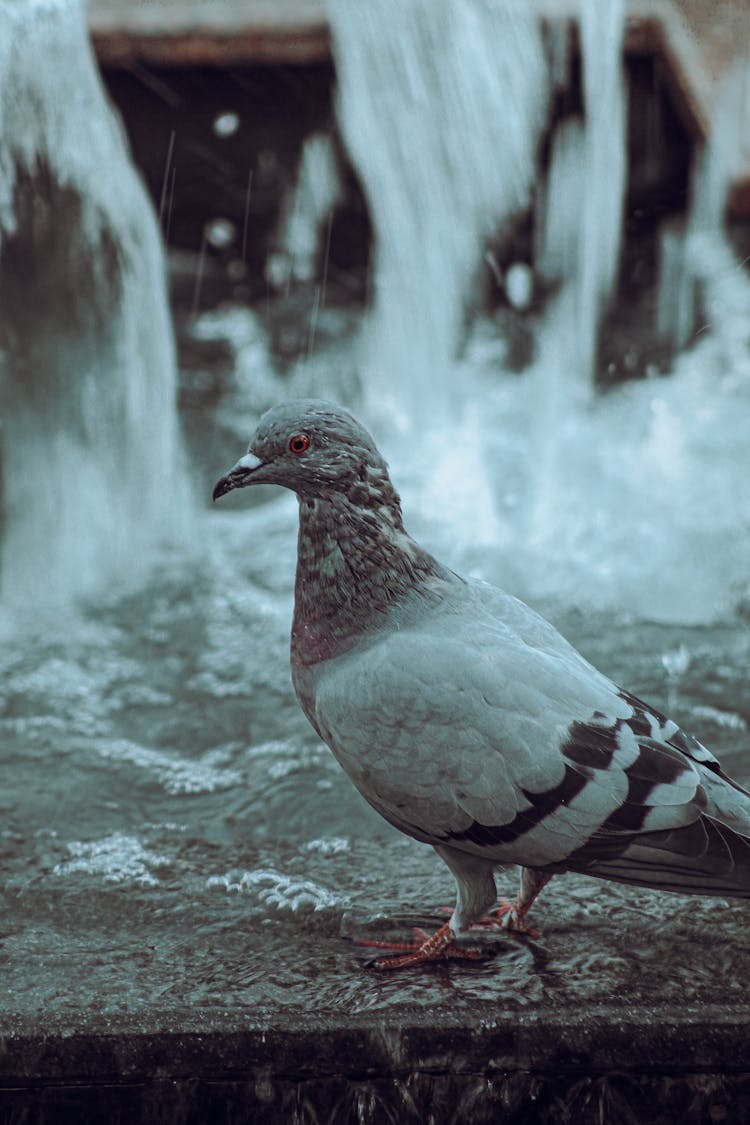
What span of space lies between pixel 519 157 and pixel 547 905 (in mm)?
6090

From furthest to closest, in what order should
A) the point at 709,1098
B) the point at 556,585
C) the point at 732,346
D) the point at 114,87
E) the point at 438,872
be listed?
the point at 114,87 < the point at 732,346 < the point at 556,585 < the point at 438,872 < the point at 709,1098

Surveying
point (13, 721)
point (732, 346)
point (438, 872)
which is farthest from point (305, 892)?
point (732, 346)

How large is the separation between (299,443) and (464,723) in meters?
0.67

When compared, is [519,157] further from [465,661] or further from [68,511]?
[465,661]

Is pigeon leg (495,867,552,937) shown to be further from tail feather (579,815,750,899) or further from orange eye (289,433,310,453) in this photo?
orange eye (289,433,310,453)

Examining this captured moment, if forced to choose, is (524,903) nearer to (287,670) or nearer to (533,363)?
(287,670)

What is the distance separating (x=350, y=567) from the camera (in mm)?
2838

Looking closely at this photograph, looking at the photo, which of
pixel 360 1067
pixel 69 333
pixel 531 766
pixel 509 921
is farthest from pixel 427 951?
pixel 69 333

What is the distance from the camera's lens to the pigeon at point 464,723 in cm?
259

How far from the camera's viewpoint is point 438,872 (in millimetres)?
3291

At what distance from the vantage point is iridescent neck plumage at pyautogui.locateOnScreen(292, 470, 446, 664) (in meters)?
2.84

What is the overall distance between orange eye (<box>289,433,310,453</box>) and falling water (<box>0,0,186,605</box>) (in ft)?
9.76

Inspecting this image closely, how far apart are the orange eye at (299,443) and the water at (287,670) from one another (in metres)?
1.04

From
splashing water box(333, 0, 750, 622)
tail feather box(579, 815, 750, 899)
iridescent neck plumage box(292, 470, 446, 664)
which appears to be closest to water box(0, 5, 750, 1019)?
splashing water box(333, 0, 750, 622)
